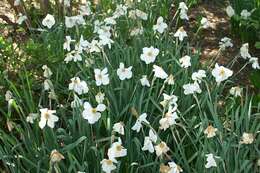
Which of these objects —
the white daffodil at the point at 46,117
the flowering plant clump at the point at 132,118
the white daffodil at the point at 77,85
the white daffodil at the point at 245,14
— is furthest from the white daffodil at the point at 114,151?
the white daffodil at the point at 245,14

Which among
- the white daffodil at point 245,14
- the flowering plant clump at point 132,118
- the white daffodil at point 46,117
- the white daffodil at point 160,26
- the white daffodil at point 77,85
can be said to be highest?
the white daffodil at point 160,26

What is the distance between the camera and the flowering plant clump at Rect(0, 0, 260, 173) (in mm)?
2012

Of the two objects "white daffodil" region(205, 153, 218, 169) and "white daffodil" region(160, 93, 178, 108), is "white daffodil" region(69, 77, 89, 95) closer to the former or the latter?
"white daffodil" region(160, 93, 178, 108)

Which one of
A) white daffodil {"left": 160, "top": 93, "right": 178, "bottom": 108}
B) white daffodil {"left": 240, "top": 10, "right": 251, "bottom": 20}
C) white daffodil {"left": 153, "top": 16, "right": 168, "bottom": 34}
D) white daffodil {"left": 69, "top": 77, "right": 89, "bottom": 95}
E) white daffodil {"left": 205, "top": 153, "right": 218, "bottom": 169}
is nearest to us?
white daffodil {"left": 205, "top": 153, "right": 218, "bottom": 169}

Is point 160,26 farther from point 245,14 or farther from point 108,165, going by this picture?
point 108,165

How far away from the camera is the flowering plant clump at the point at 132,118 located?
6.60ft

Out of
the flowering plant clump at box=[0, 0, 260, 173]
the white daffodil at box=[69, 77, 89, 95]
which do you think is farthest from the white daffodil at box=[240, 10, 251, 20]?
the white daffodil at box=[69, 77, 89, 95]

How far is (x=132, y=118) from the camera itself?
8.04 ft

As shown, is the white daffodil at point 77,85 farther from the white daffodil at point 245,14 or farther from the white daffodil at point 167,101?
the white daffodil at point 245,14

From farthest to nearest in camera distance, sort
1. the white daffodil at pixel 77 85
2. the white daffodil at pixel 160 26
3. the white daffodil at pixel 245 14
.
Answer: the white daffodil at pixel 245 14 → the white daffodil at pixel 160 26 → the white daffodil at pixel 77 85

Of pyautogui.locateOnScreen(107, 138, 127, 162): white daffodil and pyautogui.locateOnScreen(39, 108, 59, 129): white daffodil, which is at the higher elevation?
pyautogui.locateOnScreen(39, 108, 59, 129): white daffodil

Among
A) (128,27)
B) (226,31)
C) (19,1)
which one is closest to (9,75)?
Answer: (19,1)

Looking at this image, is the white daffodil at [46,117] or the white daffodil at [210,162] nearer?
the white daffodil at [210,162]

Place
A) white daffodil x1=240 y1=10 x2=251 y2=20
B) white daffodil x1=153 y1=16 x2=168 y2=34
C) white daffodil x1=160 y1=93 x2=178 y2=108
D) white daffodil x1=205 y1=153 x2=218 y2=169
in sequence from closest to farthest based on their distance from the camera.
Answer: white daffodil x1=205 y1=153 x2=218 y2=169, white daffodil x1=160 y1=93 x2=178 y2=108, white daffodil x1=153 y1=16 x2=168 y2=34, white daffodil x1=240 y1=10 x2=251 y2=20
